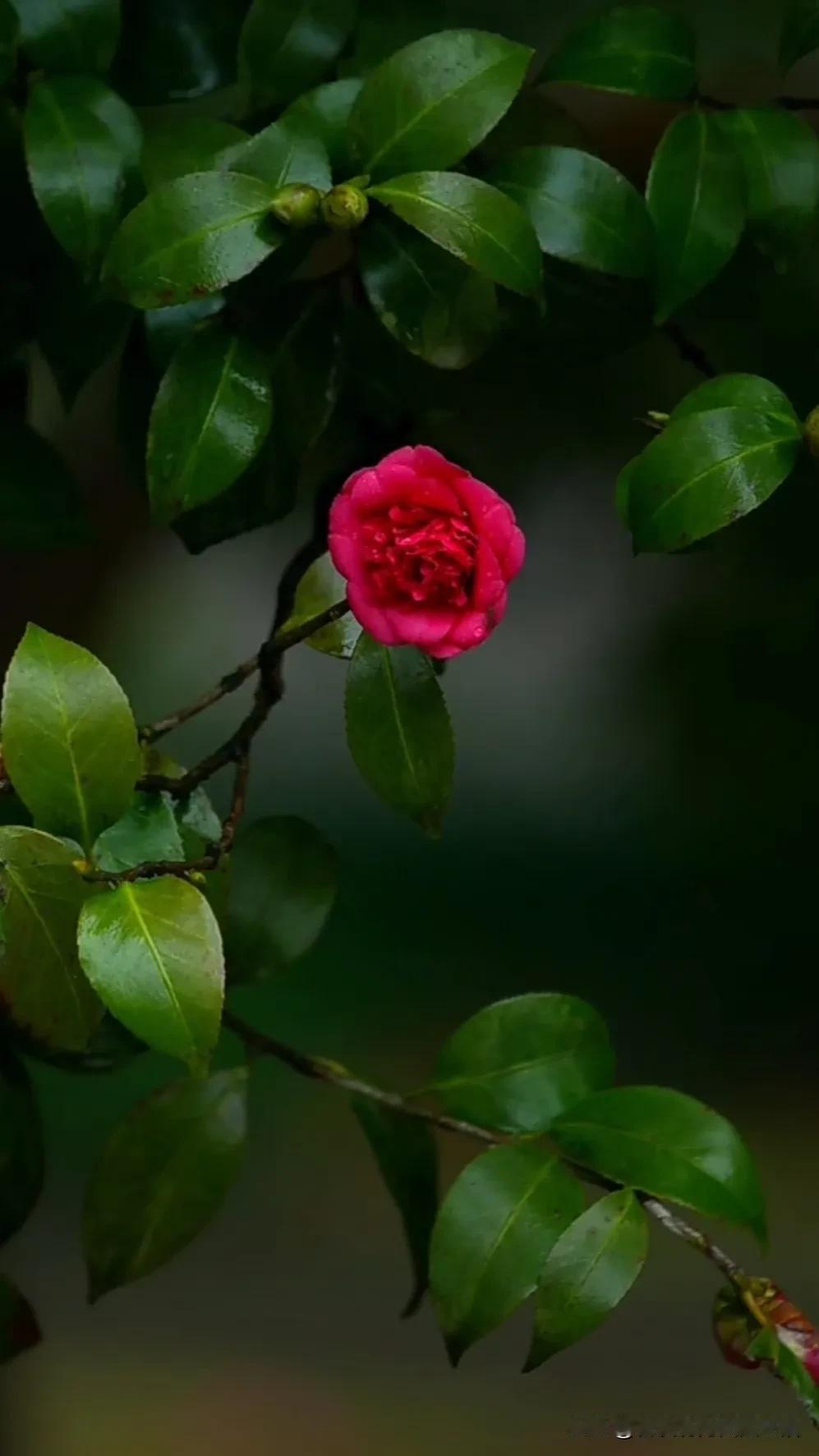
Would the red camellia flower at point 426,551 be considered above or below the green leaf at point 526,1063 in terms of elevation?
above

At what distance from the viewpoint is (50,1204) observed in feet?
2.61

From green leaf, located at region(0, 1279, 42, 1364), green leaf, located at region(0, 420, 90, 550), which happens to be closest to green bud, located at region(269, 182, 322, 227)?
green leaf, located at region(0, 420, 90, 550)

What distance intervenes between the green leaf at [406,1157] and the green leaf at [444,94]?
0.44 meters

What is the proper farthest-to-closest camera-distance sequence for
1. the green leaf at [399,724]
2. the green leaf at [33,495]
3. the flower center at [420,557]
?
the green leaf at [33,495] < the green leaf at [399,724] < the flower center at [420,557]

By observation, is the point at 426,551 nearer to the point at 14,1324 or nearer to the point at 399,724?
the point at 399,724

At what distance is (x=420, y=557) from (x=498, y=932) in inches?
15.6

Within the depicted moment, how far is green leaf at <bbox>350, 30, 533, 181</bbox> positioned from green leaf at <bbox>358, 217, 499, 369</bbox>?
31 millimetres

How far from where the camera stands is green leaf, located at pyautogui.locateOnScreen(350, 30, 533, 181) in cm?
50

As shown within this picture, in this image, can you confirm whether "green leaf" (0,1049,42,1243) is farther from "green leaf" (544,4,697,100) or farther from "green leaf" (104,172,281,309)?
"green leaf" (544,4,697,100)

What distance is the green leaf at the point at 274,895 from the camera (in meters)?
0.63

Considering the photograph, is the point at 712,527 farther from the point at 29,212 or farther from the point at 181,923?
the point at 29,212

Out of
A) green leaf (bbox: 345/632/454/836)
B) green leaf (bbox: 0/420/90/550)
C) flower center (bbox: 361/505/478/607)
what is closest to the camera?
flower center (bbox: 361/505/478/607)

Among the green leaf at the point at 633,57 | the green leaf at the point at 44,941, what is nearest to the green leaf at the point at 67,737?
the green leaf at the point at 44,941

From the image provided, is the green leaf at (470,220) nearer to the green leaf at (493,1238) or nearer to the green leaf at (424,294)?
the green leaf at (424,294)
